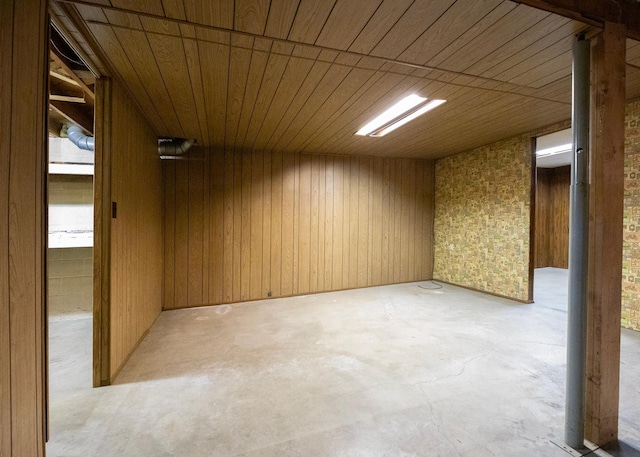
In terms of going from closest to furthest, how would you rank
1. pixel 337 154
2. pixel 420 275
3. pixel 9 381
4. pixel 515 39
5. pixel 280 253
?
pixel 9 381
pixel 515 39
pixel 280 253
pixel 337 154
pixel 420 275

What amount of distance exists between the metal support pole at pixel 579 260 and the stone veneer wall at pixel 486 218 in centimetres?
276

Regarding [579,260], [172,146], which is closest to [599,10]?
[579,260]

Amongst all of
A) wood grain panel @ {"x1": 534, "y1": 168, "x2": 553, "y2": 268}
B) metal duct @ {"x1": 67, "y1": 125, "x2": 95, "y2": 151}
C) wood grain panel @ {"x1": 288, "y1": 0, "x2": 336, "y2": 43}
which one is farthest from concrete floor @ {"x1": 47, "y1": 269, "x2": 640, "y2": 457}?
wood grain panel @ {"x1": 534, "y1": 168, "x2": 553, "y2": 268}

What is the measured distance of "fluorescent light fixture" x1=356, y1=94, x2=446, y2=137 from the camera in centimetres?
273

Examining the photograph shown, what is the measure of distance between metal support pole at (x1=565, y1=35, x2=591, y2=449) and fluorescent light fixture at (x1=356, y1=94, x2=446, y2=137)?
1.29 metres

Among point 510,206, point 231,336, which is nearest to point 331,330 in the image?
point 231,336

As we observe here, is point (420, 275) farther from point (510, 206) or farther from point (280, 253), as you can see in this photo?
point (280, 253)

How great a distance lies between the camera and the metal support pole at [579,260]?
1482 mm

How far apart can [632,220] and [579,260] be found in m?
2.32

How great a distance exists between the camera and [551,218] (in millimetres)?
7273

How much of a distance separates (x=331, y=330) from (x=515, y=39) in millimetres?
2916

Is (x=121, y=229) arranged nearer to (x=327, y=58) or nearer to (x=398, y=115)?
(x=327, y=58)

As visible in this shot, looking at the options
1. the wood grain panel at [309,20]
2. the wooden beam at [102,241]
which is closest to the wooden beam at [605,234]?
the wood grain panel at [309,20]

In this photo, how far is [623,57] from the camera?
4.91 feet
